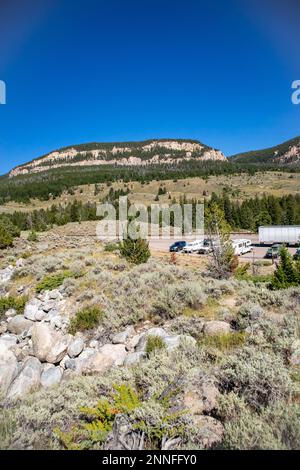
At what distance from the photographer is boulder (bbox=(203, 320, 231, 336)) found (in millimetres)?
6898

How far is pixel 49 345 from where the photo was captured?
7.81m

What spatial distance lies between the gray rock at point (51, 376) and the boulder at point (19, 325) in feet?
13.2

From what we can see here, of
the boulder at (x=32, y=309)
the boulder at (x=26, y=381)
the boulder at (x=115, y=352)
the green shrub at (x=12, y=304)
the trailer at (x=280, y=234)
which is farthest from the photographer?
the trailer at (x=280, y=234)

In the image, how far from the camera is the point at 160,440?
11.0 feet

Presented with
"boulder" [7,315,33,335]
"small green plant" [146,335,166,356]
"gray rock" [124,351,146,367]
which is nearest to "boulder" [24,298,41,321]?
"boulder" [7,315,33,335]

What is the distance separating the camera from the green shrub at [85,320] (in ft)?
29.2

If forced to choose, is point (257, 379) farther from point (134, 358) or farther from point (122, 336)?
point (122, 336)

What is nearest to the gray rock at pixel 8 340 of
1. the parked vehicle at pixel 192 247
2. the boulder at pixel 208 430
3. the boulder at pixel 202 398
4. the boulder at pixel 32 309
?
the boulder at pixel 32 309

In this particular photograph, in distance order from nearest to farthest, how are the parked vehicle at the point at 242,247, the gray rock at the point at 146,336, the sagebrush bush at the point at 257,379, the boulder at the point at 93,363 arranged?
the sagebrush bush at the point at 257,379 → the boulder at the point at 93,363 → the gray rock at the point at 146,336 → the parked vehicle at the point at 242,247

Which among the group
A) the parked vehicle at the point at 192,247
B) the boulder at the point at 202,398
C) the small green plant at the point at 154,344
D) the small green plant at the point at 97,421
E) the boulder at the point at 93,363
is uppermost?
the small green plant at the point at 97,421

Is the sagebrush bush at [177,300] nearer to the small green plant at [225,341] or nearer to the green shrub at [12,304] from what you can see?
the small green plant at [225,341]

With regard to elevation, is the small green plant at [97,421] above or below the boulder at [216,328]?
above

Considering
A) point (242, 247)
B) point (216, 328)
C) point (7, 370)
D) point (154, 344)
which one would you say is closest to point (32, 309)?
point (7, 370)

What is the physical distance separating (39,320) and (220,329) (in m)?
7.34
